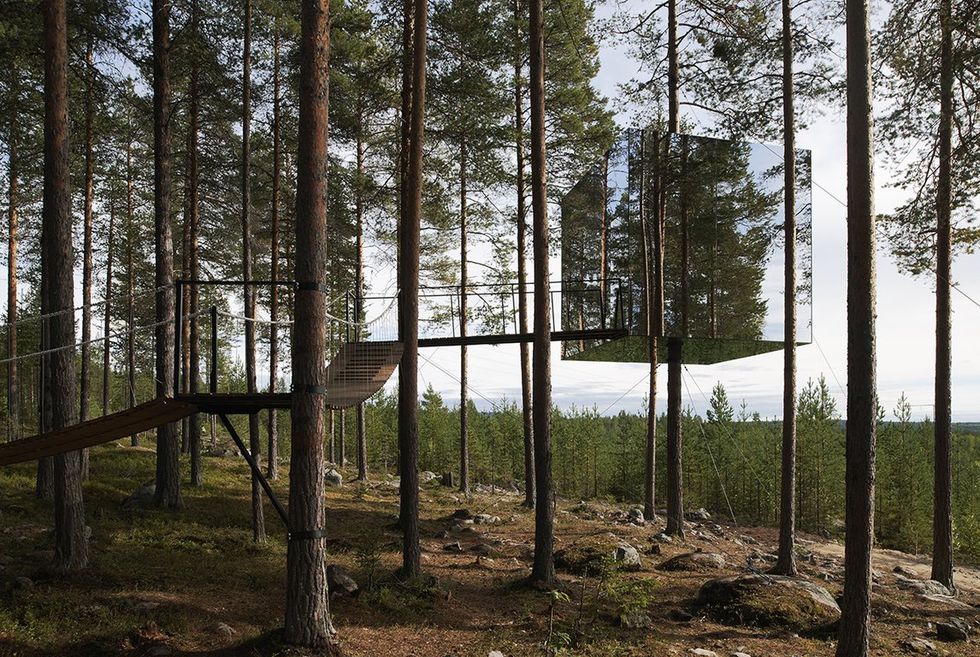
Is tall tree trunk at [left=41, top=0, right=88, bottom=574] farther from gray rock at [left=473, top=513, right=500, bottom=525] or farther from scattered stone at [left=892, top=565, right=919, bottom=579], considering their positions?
scattered stone at [left=892, top=565, right=919, bottom=579]

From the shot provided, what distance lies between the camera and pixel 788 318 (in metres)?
11.4

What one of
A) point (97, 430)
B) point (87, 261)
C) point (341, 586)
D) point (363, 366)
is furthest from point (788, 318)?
point (87, 261)

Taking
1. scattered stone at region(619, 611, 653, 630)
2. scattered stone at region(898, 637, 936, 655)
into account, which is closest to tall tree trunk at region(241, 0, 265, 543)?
scattered stone at region(619, 611, 653, 630)

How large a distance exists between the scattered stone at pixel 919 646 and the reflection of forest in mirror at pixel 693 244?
5.40m

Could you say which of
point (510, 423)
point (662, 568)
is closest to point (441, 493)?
Result: point (662, 568)

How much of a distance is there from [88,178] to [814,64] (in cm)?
1721

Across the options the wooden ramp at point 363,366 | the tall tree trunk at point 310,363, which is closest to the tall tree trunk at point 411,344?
the wooden ramp at point 363,366

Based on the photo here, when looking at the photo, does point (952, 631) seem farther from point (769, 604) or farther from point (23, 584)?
point (23, 584)

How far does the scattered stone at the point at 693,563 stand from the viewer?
11664 mm

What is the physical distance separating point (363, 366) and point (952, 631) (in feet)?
28.9

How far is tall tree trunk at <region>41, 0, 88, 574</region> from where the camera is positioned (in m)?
8.39

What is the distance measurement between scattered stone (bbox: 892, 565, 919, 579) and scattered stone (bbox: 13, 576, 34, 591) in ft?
52.1

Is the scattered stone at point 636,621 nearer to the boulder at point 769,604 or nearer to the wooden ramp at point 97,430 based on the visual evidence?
the boulder at point 769,604

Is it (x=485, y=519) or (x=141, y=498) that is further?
(x=485, y=519)
